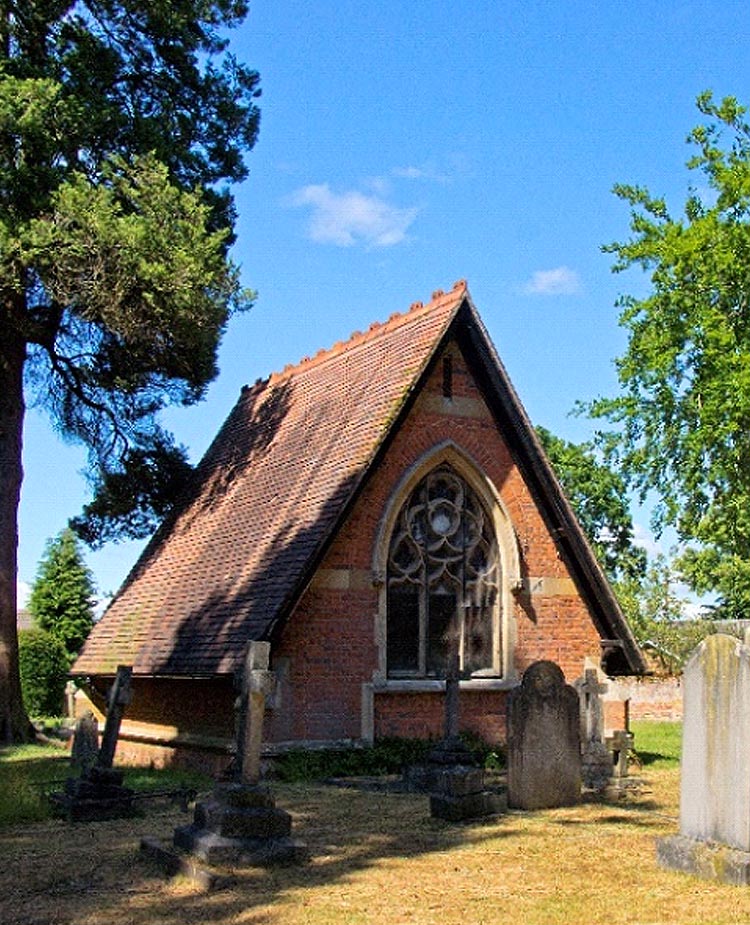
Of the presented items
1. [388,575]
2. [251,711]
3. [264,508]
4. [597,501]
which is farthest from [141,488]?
[597,501]

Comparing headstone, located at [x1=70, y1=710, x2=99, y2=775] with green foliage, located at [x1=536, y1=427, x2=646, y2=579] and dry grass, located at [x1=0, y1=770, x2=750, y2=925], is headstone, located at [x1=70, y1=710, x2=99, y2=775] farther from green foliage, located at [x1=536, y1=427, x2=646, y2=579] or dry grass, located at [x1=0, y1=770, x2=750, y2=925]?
green foliage, located at [x1=536, y1=427, x2=646, y2=579]

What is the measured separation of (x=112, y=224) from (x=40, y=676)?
20038mm

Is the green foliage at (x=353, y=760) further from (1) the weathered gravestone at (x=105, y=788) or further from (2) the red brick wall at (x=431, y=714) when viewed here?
(1) the weathered gravestone at (x=105, y=788)

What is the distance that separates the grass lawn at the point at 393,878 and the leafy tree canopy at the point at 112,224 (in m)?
9.33

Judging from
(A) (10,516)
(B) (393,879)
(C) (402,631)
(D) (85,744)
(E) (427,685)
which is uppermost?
(A) (10,516)

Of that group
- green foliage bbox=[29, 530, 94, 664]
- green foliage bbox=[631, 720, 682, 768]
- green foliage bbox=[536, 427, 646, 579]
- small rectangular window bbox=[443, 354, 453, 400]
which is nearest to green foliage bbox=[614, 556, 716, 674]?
green foliage bbox=[536, 427, 646, 579]

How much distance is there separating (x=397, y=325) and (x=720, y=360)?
41.5 ft

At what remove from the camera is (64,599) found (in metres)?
37.8

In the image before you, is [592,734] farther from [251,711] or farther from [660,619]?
[660,619]

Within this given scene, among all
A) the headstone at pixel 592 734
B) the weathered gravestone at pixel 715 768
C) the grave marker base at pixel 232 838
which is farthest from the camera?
the headstone at pixel 592 734

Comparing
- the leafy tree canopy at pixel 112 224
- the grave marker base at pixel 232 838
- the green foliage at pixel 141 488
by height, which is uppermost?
the leafy tree canopy at pixel 112 224

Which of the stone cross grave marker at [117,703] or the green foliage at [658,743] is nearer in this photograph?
the stone cross grave marker at [117,703]

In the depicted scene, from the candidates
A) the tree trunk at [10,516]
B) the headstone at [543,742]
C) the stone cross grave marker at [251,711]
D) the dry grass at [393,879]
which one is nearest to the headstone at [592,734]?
the headstone at [543,742]

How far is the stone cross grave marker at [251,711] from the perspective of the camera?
984 cm
